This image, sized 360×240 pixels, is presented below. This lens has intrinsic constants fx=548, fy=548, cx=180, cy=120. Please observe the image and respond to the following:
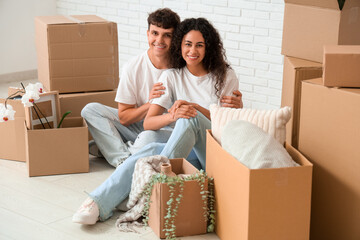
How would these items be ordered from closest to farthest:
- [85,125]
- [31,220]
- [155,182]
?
[155,182]
[31,220]
[85,125]

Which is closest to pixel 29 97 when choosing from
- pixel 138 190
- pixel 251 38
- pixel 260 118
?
pixel 138 190

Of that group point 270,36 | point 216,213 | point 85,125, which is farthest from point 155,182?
point 270,36

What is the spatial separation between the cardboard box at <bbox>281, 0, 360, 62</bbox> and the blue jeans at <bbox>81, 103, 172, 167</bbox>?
3.05 ft

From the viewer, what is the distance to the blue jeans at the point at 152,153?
7.68 feet

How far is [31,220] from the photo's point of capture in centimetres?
238

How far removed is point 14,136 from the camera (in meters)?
3.02

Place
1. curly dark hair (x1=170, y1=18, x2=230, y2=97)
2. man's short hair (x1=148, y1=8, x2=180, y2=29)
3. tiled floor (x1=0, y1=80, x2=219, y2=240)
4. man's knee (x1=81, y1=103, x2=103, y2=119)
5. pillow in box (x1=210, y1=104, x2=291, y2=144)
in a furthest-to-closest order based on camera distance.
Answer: man's knee (x1=81, y1=103, x2=103, y2=119) < man's short hair (x1=148, y1=8, x2=180, y2=29) < curly dark hair (x1=170, y1=18, x2=230, y2=97) < tiled floor (x1=0, y1=80, x2=219, y2=240) < pillow in box (x1=210, y1=104, x2=291, y2=144)

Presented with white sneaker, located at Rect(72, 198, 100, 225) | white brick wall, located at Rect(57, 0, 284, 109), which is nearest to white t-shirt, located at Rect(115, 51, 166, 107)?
white sneaker, located at Rect(72, 198, 100, 225)

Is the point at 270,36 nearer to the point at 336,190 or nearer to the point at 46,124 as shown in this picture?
the point at 46,124

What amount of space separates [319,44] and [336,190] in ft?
2.60

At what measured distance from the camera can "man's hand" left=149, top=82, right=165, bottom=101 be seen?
269 cm

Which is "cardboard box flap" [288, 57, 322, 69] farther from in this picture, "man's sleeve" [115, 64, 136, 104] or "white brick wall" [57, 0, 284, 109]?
"white brick wall" [57, 0, 284, 109]

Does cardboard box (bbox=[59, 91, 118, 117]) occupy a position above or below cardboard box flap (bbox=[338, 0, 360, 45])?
below

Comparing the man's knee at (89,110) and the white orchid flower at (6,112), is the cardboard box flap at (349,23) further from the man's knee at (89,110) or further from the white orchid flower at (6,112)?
the white orchid flower at (6,112)
